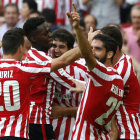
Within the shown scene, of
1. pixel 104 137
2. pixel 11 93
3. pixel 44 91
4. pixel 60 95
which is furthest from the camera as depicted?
pixel 60 95

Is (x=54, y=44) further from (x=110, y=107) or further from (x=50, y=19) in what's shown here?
(x=50, y=19)

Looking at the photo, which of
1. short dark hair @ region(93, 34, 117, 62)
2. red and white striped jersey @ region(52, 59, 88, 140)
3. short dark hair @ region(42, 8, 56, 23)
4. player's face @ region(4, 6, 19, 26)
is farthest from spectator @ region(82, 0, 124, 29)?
short dark hair @ region(93, 34, 117, 62)

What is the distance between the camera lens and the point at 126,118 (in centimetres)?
507

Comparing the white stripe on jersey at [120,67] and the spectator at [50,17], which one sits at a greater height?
the spectator at [50,17]

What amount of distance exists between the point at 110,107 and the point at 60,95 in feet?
3.64

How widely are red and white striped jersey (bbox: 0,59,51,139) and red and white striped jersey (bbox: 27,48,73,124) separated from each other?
2.01 ft

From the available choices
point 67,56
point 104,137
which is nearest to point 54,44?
point 67,56

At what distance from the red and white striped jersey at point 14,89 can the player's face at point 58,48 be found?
1.21 m

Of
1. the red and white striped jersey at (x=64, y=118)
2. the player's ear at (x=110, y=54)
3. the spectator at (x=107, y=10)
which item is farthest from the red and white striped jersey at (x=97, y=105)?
the spectator at (x=107, y=10)

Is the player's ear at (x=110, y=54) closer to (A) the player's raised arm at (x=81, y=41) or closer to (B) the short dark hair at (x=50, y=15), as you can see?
(A) the player's raised arm at (x=81, y=41)

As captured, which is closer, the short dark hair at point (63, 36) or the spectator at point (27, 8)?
the short dark hair at point (63, 36)

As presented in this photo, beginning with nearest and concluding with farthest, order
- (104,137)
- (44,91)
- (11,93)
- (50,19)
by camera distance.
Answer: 1. (11,93)
2. (104,137)
3. (44,91)
4. (50,19)

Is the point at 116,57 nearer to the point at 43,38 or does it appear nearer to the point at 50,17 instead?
the point at 43,38

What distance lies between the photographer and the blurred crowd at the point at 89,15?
27.7ft
